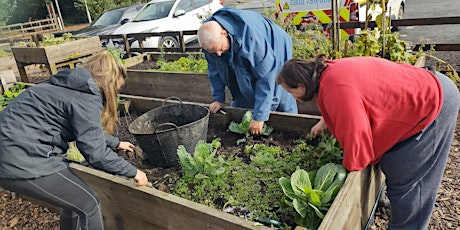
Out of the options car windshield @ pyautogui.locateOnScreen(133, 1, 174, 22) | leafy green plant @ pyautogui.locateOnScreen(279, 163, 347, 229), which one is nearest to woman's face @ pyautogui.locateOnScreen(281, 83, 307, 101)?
leafy green plant @ pyautogui.locateOnScreen(279, 163, 347, 229)

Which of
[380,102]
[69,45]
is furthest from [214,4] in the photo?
[380,102]

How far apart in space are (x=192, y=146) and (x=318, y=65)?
1.48 meters

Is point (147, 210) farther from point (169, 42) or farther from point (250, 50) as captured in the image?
point (169, 42)

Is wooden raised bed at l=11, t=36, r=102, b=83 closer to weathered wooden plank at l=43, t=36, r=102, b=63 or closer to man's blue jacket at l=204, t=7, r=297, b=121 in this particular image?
weathered wooden plank at l=43, t=36, r=102, b=63

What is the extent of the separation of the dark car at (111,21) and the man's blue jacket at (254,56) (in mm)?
7714

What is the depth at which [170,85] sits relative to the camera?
564cm

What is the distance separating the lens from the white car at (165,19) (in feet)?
30.2

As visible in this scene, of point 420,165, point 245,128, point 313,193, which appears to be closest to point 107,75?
point 313,193

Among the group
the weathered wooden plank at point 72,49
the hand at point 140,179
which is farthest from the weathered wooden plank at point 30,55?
the hand at point 140,179

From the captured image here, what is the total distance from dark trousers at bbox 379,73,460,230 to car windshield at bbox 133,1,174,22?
8.40 m

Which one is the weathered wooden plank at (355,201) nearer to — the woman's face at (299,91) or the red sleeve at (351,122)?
the red sleeve at (351,122)

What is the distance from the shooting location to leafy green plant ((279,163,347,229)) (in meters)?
2.19

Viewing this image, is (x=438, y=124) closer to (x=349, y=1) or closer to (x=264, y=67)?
(x=264, y=67)

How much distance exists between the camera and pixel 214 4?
33.7 feet
